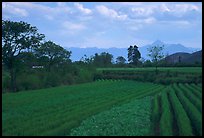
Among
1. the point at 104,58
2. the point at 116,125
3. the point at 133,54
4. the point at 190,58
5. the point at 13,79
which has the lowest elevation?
the point at 116,125

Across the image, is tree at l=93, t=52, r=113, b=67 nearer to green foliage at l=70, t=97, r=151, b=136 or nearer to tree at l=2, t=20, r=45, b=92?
tree at l=2, t=20, r=45, b=92

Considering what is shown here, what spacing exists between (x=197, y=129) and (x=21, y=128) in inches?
280

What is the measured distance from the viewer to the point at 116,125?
15.7 metres

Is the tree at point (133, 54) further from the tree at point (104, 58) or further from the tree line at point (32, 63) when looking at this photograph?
the tree line at point (32, 63)

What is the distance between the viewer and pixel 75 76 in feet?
192

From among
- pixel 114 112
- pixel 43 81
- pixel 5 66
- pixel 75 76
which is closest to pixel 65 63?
pixel 75 76

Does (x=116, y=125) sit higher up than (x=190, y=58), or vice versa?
(x=190, y=58)

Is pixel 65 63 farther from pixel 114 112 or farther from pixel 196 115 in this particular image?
pixel 196 115

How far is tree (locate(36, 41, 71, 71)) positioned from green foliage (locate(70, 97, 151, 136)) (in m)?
32.1

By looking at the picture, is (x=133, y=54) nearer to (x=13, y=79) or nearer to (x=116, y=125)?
(x=13, y=79)

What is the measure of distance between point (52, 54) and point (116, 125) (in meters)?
38.8

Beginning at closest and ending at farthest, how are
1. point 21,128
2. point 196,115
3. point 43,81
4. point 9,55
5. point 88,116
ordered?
point 21,128, point 196,115, point 88,116, point 9,55, point 43,81

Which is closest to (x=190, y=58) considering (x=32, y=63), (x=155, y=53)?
(x=155, y=53)

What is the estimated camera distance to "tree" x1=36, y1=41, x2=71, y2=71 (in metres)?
51.2
